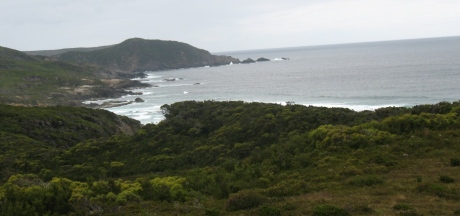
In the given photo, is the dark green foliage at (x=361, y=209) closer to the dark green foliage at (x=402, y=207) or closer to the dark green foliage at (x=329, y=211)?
the dark green foliage at (x=329, y=211)

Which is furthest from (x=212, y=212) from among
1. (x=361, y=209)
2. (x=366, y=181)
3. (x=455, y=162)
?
(x=455, y=162)

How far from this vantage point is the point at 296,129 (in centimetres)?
2353

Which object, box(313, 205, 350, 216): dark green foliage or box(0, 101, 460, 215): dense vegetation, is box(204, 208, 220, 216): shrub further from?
box(313, 205, 350, 216): dark green foliage

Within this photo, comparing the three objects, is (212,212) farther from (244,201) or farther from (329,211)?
(329,211)

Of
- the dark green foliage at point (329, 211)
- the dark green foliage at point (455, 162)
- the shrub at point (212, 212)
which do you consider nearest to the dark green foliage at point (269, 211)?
the dark green foliage at point (329, 211)

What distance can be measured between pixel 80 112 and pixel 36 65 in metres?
86.4

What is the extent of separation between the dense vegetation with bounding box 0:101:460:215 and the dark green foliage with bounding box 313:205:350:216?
4 cm

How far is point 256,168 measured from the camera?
51.9ft

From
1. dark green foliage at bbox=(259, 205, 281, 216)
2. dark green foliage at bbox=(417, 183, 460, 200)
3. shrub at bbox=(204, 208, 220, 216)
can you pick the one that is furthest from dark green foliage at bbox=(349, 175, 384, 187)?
shrub at bbox=(204, 208, 220, 216)

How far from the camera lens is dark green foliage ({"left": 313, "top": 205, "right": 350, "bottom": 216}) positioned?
30.5ft

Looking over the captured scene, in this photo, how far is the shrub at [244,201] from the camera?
10902mm

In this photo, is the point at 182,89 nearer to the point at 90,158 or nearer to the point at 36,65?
the point at 36,65

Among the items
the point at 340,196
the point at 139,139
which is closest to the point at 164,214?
the point at 340,196

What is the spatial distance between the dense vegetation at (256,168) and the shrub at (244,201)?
0.03 meters
